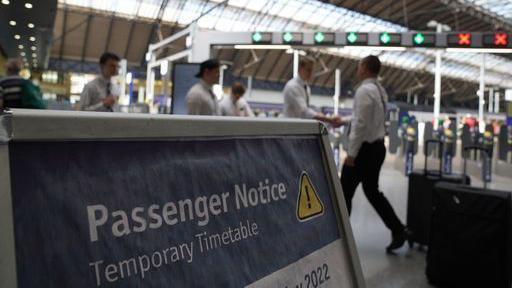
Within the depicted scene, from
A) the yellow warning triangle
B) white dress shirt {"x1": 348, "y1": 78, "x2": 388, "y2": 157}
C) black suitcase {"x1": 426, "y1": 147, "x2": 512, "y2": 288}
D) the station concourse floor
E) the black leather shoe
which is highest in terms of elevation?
white dress shirt {"x1": 348, "y1": 78, "x2": 388, "y2": 157}

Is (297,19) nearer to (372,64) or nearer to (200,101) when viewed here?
(372,64)

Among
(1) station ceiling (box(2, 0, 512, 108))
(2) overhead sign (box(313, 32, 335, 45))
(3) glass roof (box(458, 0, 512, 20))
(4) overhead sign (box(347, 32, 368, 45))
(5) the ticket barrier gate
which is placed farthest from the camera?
(1) station ceiling (box(2, 0, 512, 108))

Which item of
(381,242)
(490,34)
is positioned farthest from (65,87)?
(381,242)

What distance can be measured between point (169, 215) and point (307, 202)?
1.79ft

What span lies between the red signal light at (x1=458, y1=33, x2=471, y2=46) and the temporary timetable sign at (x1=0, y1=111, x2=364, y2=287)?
8.82 meters

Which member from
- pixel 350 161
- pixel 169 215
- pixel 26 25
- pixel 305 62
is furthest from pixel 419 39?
pixel 26 25

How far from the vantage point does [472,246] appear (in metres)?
3.03

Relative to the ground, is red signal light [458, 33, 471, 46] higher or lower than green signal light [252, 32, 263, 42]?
lower

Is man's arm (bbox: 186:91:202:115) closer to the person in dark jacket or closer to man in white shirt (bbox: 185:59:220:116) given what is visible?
man in white shirt (bbox: 185:59:220:116)

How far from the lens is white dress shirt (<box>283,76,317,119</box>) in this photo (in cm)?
438

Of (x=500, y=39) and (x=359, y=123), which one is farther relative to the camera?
(x=500, y=39)

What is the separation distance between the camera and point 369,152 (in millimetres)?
3941

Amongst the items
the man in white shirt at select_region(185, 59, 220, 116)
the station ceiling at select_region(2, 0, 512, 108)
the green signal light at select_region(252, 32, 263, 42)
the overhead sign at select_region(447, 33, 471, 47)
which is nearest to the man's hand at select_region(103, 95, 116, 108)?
the man in white shirt at select_region(185, 59, 220, 116)

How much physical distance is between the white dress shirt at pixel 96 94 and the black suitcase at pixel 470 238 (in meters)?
2.94
